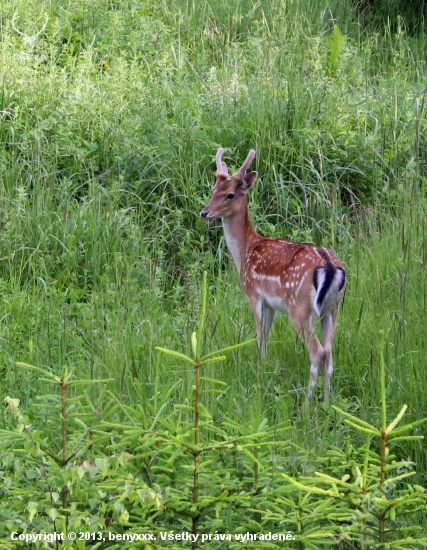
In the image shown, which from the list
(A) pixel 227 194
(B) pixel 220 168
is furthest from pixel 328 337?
(B) pixel 220 168

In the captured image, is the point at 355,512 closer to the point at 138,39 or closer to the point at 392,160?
the point at 392,160

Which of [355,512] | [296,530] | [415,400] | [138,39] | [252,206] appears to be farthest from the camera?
[138,39]

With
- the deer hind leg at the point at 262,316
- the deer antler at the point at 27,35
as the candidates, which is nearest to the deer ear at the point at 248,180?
the deer hind leg at the point at 262,316

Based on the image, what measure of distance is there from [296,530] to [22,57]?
509cm

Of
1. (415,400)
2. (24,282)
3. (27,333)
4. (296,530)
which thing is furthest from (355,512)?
(24,282)

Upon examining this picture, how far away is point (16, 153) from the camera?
6.44 m

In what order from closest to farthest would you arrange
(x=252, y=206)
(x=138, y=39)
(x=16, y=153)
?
1. (x=252, y=206)
2. (x=16, y=153)
3. (x=138, y=39)

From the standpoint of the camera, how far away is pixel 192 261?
19.4 ft

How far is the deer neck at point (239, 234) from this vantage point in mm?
5551

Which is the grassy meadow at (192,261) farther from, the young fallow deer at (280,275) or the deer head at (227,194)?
the deer head at (227,194)

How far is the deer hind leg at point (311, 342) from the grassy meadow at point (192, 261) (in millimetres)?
85

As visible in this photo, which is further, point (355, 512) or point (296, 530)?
point (296, 530)

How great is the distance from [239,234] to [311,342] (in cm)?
121

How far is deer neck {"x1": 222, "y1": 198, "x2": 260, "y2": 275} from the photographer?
555cm
